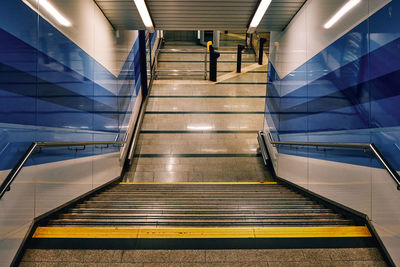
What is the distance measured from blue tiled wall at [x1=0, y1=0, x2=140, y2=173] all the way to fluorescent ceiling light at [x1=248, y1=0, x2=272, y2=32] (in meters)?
2.31

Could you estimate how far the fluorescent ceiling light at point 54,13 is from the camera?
2814mm

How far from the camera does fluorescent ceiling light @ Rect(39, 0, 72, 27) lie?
2814mm

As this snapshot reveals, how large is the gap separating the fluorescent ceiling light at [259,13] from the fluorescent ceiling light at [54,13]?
7.96ft

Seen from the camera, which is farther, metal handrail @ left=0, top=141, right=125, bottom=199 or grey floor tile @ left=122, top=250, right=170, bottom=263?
grey floor tile @ left=122, top=250, right=170, bottom=263

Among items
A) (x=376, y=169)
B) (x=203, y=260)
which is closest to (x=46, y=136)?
(x=203, y=260)

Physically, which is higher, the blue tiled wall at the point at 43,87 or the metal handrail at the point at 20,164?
the blue tiled wall at the point at 43,87

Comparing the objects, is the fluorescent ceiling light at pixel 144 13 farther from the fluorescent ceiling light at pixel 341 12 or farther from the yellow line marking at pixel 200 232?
the yellow line marking at pixel 200 232

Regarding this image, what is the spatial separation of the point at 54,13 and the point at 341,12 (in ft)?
8.95

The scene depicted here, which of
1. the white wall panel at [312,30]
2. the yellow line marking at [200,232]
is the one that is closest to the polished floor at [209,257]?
the yellow line marking at [200,232]

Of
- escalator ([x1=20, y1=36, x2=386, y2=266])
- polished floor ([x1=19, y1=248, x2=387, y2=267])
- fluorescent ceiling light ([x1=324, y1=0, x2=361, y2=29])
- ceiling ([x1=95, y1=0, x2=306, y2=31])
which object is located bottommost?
polished floor ([x1=19, y1=248, x2=387, y2=267])

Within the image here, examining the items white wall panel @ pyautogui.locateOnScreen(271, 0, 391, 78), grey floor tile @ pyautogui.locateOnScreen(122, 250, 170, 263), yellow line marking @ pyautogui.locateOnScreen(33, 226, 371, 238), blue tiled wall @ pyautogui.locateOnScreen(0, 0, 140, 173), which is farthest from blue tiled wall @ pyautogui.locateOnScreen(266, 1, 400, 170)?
blue tiled wall @ pyautogui.locateOnScreen(0, 0, 140, 173)

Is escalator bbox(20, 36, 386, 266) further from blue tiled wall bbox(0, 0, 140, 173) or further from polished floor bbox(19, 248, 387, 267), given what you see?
blue tiled wall bbox(0, 0, 140, 173)

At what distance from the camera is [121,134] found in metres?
5.83

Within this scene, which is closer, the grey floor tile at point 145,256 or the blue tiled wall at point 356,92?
the grey floor tile at point 145,256
